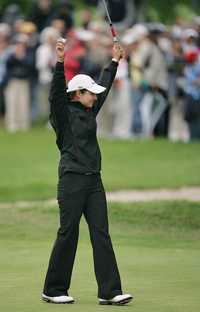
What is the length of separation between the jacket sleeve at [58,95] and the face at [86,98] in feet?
0.55

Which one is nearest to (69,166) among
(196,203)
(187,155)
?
(196,203)

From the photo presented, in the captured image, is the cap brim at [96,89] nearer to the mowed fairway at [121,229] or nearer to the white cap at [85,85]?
the white cap at [85,85]

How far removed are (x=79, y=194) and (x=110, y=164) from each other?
12647 mm

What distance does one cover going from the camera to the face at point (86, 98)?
10219 millimetres

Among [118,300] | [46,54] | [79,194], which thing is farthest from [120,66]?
[118,300]

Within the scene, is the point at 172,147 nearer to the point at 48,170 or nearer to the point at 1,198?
the point at 48,170

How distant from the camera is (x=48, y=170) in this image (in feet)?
71.7

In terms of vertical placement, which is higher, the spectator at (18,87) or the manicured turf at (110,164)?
the spectator at (18,87)

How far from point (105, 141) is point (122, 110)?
74 cm

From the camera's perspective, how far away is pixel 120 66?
24.4 meters

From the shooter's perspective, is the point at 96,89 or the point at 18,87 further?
the point at 18,87

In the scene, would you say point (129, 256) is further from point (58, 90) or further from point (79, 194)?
point (58, 90)

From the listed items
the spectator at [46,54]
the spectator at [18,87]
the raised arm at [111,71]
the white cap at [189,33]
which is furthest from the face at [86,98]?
the spectator at [18,87]

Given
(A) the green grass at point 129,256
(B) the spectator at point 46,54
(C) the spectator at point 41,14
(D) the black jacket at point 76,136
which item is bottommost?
(A) the green grass at point 129,256
